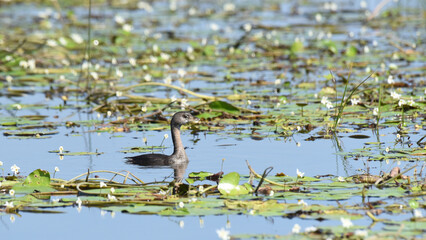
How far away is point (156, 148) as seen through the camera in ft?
35.1

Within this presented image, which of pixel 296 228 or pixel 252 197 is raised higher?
pixel 252 197

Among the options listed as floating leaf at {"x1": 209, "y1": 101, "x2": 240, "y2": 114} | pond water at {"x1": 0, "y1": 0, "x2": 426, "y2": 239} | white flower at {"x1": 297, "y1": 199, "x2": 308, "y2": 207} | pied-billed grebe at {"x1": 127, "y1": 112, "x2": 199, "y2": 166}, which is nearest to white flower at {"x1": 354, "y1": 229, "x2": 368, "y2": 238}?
pond water at {"x1": 0, "y1": 0, "x2": 426, "y2": 239}

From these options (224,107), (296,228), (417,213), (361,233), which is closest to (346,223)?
(361,233)

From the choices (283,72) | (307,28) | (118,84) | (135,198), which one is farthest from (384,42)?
(135,198)

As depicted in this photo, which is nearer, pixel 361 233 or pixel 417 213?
pixel 361 233

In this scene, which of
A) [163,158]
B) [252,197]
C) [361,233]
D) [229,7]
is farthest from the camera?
[229,7]

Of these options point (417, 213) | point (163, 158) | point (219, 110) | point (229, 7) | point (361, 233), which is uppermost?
point (229, 7)

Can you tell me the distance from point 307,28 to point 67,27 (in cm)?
656

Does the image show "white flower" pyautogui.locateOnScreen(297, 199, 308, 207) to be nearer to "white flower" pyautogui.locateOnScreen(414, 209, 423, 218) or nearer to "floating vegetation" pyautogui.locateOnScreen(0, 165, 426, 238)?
"floating vegetation" pyautogui.locateOnScreen(0, 165, 426, 238)

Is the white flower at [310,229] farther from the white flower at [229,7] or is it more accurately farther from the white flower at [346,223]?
the white flower at [229,7]

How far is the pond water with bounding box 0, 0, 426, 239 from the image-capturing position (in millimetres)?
7320

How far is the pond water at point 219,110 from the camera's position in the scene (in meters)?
7.32

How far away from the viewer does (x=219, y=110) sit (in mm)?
12156

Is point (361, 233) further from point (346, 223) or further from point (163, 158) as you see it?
point (163, 158)
